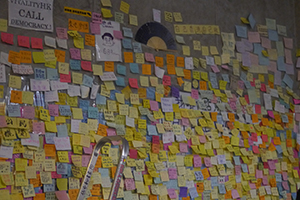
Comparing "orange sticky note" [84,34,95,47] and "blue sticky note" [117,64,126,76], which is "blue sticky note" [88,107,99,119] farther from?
"orange sticky note" [84,34,95,47]

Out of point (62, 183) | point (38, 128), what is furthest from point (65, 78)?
point (62, 183)

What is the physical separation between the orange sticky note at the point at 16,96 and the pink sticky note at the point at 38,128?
0.63 ft

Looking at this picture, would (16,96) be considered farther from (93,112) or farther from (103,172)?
(103,172)

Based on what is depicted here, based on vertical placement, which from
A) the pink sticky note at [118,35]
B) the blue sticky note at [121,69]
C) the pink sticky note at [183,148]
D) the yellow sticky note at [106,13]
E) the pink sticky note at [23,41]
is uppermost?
the yellow sticky note at [106,13]

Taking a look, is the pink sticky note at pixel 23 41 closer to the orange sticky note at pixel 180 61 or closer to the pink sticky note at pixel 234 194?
the orange sticky note at pixel 180 61

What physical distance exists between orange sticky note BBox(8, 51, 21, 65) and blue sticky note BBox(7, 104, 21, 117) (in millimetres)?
310

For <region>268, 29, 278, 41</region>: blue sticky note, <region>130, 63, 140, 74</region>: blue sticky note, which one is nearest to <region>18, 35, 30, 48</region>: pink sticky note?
<region>130, 63, 140, 74</region>: blue sticky note

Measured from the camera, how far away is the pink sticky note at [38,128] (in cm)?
273

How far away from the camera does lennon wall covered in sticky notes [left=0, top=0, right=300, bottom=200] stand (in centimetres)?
275

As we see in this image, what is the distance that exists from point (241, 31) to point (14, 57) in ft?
7.75

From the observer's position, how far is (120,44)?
3.25m

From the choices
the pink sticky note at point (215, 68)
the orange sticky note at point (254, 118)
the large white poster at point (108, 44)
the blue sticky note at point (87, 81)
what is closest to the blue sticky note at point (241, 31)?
the pink sticky note at point (215, 68)

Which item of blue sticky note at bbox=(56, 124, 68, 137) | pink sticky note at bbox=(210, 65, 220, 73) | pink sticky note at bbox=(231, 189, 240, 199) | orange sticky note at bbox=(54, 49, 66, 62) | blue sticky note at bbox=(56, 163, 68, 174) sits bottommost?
pink sticky note at bbox=(231, 189, 240, 199)

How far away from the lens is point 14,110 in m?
2.66
